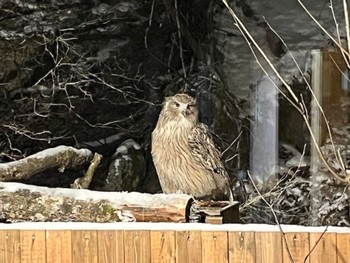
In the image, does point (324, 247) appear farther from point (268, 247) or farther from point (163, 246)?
point (163, 246)

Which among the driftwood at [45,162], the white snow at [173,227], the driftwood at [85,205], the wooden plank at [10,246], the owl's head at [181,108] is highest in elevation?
the owl's head at [181,108]

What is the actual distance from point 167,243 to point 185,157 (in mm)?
735

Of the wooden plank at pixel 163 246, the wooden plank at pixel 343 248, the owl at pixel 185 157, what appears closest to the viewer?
the wooden plank at pixel 343 248

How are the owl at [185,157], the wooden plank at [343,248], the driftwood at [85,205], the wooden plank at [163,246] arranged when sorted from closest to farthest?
the wooden plank at [343,248]
the wooden plank at [163,246]
the driftwood at [85,205]
the owl at [185,157]

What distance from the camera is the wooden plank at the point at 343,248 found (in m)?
1.76

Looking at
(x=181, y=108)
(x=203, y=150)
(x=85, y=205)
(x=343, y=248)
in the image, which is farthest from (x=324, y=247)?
(x=181, y=108)

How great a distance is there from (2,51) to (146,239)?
169 centimetres

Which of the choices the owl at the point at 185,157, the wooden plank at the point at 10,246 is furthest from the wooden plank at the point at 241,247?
the owl at the point at 185,157

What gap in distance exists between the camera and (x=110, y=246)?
191cm

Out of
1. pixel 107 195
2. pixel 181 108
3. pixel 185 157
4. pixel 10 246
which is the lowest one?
pixel 10 246

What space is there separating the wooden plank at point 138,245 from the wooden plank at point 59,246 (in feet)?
0.53

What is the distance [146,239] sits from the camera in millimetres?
1883

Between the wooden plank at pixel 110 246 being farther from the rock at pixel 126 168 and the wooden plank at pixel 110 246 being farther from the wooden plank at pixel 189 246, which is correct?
the rock at pixel 126 168

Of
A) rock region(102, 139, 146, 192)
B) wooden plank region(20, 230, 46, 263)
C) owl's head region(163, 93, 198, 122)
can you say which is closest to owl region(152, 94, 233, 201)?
owl's head region(163, 93, 198, 122)
